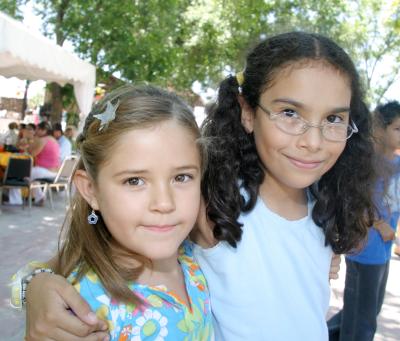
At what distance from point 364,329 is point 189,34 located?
1561 cm

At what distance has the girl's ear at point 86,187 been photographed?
4.51ft

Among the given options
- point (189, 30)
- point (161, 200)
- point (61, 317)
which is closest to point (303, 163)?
point (161, 200)

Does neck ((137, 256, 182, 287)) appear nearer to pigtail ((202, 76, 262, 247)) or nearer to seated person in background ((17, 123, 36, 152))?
pigtail ((202, 76, 262, 247))

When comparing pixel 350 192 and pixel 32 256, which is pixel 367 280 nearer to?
pixel 350 192

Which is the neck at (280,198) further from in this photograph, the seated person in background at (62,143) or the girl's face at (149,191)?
the seated person in background at (62,143)

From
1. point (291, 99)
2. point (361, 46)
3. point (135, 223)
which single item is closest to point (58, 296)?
point (135, 223)

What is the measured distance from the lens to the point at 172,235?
1310 millimetres

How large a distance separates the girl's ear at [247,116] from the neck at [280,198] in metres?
0.18

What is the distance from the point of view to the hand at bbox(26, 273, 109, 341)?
1155mm

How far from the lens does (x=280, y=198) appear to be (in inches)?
65.4

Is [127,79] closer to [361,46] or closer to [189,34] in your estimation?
[189,34]

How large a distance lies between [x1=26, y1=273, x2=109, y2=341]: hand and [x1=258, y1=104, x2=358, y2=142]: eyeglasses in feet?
2.61

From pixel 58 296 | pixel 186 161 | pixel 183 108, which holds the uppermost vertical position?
pixel 183 108

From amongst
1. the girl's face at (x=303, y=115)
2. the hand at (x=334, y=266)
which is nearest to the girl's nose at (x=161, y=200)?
the girl's face at (x=303, y=115)
